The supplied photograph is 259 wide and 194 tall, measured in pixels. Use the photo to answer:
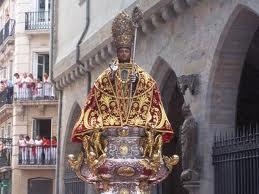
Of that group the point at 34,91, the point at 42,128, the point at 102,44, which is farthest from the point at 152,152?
the point at 42,128

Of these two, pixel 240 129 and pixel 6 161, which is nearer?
pixel 240 129

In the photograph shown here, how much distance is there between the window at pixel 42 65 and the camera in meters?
36.9

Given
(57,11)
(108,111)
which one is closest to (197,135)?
(108,111)

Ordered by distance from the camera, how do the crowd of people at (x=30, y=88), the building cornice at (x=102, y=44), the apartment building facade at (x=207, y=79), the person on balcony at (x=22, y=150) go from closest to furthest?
the apartment building facade at (x=207, y=79) < the building cornice at (x=102, y=44) < the person on balcony at (x=22, y=150) < the crowd of people at (x=30, y=88)

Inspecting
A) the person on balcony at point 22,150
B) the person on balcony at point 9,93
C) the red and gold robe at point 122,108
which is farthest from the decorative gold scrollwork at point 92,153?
the person on balcony at point 9,93

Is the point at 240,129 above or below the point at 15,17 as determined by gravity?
below

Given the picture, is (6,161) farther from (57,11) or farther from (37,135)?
(57,11)

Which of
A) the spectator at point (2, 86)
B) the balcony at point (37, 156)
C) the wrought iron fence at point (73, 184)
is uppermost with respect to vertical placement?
the spectator at point (2, 86)

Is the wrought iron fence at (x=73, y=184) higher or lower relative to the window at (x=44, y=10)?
lower

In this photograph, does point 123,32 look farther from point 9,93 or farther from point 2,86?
point 2,86

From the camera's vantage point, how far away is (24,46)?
1437 inches

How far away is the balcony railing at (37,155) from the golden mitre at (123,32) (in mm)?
25357

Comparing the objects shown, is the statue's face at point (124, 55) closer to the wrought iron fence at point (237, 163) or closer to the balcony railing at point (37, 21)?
the wrought iron fence at point (237, 163)

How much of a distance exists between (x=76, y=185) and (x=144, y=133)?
15.2 m
